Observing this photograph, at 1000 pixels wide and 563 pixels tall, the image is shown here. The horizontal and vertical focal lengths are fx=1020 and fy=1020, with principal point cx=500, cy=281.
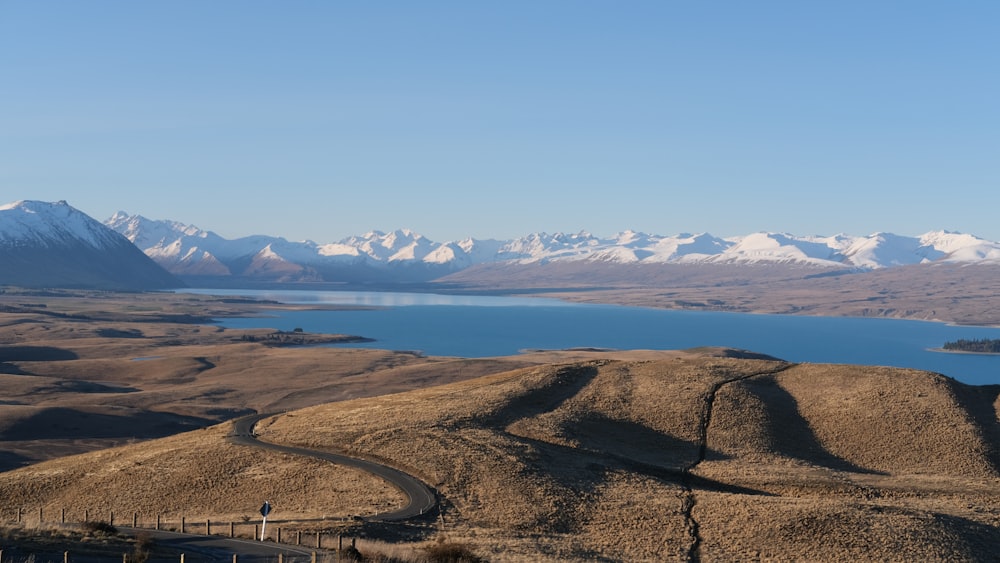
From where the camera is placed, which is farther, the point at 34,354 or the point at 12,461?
the point at 34,354

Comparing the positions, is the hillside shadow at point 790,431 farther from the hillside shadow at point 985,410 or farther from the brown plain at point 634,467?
the hillside shadow at point 985,410

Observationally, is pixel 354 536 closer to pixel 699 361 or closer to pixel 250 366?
pixel 699 361

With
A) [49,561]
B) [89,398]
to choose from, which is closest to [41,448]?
[89,398]

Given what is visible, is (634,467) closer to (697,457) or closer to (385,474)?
(697,457)

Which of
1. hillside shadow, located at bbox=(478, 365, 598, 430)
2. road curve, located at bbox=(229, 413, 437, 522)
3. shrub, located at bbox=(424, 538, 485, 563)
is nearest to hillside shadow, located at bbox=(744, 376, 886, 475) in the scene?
hillside shadow, located at bbox=(478, 365, 598, 430)

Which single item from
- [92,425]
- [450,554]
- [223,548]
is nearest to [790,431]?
[450,554]

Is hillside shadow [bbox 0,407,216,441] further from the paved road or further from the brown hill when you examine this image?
the paved road
